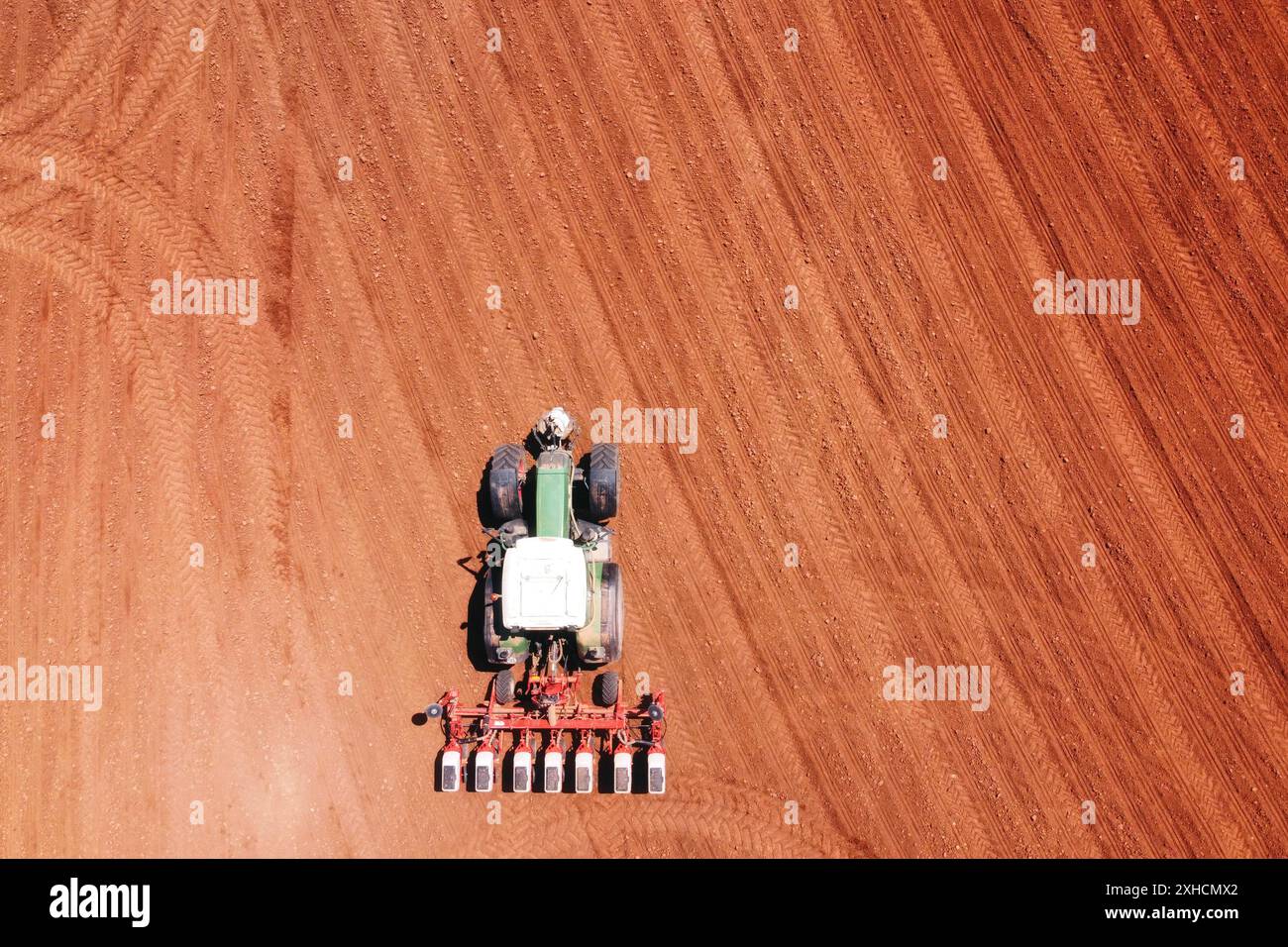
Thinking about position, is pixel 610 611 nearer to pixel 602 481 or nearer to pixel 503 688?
pixel 602 481

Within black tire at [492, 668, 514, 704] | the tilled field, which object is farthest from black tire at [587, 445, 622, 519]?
black tire at [492, 668, 514, 704]

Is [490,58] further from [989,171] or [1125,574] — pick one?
[1125,574]

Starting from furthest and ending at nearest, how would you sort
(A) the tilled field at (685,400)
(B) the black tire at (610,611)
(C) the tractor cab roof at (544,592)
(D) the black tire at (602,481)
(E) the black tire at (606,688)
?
(A) the tilled field at (685,400) < (E) the black tire at (606,688) < (D) the black tire at (602,481) < (B) the black tire at (610,611) < (C) the tractor cab roof at (544,592)

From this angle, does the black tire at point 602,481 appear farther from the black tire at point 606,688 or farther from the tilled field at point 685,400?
the black tire at point 606,688

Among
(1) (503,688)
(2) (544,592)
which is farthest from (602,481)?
(1) (503,688)

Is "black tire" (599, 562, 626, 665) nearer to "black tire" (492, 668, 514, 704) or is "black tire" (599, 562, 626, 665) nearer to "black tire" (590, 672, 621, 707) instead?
"black tire" (590, 672, 621, 707)

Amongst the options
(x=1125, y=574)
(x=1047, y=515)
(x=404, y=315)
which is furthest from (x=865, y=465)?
(x=404, y=315)

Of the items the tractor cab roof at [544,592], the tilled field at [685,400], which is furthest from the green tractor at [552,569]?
the tilled field at [685,400]
